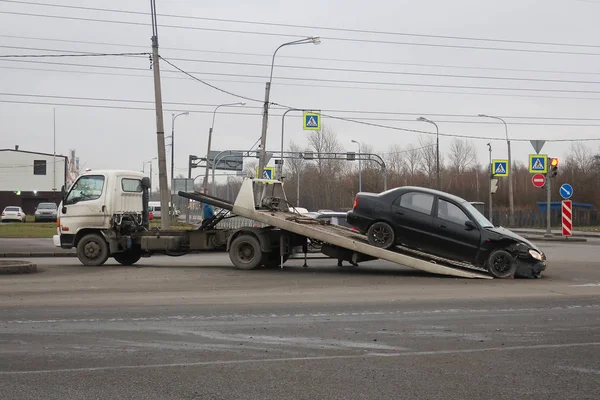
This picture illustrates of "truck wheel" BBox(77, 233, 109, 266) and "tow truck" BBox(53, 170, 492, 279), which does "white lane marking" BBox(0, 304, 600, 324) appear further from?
"truck wheel" BBox(77, 233, 109, 266)

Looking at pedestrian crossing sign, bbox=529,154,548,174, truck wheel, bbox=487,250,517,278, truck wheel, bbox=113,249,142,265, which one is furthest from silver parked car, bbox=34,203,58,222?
truck wheel, bbox=487,250,517,278

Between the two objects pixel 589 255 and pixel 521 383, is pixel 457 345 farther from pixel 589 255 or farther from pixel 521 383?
pixel 589 255

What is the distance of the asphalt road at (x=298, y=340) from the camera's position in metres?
5.75

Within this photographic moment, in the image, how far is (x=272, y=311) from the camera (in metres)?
10.0

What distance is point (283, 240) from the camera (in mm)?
16422

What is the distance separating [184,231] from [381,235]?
16.9 ft

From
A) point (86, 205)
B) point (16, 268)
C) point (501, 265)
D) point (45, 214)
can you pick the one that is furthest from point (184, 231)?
point (45, 214)

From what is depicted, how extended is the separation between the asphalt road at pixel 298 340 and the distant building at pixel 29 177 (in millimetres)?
71936

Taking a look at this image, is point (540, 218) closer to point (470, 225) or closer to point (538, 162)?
point (538, 162)

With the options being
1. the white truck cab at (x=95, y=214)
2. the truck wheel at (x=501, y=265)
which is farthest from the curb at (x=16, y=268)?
the truck wheel at (x=501, y=265)

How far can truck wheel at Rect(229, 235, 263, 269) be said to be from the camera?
16.2 m

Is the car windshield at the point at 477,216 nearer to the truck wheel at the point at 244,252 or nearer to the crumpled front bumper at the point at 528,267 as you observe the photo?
the crumpled front bumper at the point at 528,267

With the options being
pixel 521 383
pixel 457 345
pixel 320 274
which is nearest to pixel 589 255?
pixel 320 274

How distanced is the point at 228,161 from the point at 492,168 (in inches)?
1471
